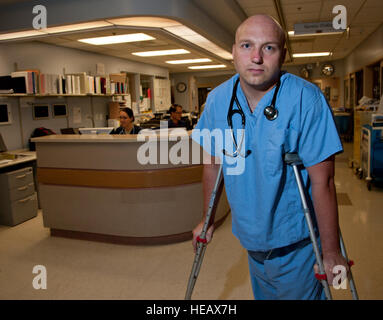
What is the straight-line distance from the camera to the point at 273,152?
1.29 meters

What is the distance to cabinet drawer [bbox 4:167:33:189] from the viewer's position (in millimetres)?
4727

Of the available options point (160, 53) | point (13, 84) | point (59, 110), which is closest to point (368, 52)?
point (160, 53)

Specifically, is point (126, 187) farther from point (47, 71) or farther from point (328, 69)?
point (328, 69)

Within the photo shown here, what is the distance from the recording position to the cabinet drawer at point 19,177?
15.5 ft

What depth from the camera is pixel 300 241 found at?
55.9 inches

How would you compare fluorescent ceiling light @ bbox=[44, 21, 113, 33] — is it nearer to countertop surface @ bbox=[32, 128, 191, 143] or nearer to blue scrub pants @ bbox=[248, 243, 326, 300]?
countertop surface @ bbox=[32, 128, 191, 143]

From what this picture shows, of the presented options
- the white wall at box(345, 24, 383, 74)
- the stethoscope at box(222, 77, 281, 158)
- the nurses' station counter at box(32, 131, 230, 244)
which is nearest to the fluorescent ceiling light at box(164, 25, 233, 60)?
the nurses' station counter at box(32, 131, 230, 244)

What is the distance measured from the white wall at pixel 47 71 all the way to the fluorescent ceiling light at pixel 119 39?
809mm

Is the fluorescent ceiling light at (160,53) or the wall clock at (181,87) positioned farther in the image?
the wall clock at (181,87)

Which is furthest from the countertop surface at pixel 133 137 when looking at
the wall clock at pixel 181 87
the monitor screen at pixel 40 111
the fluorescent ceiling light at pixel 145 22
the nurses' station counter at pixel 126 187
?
the wall clock at pixel 181 87

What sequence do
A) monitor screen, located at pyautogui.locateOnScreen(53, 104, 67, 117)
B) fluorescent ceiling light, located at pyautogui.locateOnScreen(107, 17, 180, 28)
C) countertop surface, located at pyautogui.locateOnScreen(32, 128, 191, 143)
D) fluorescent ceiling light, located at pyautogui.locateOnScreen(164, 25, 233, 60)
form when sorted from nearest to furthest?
1. countertop surface, located at pyautogui.locateOnScreen(32, 128, 191, 143)
2. fluorescent ceiling light, located at pyautogui.locateOnScreen(107, 17, 180, 28)
3. fluorescent ceiling light, located at pyautogui.locateOnScreen(164, 25, 233, 60)
4. monitor screen, located at pyautogui.locateOnScreen(53, 104, 67, 117)

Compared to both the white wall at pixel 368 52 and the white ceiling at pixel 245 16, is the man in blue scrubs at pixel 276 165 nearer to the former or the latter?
the white ceiling at pixel 245 16

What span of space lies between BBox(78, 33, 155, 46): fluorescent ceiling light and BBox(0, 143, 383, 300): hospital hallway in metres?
3.79

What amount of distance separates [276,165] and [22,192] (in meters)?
4.57
